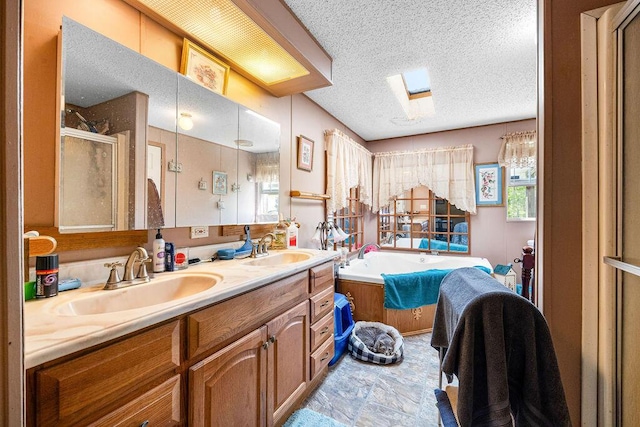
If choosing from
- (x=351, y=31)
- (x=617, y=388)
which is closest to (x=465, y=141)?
(x=351, y=31)

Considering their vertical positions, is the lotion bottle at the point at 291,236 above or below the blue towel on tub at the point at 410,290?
above

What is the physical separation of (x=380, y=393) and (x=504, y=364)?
4.17 feet

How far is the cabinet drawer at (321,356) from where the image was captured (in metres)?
1.71

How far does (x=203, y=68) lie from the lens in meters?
1.52

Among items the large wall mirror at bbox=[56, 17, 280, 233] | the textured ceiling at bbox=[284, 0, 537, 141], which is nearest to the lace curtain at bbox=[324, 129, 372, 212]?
the textured ceiling at bbox=[284, 0, 537, 141]

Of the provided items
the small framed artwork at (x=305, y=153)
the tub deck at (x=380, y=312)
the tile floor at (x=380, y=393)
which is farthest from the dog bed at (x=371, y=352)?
the small framed artwork at (x=305, y=153)

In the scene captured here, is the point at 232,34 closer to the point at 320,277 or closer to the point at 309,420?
the point at 320,277

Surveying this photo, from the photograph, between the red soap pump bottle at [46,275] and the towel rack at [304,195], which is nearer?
the red soap pump bottle at [46,275]

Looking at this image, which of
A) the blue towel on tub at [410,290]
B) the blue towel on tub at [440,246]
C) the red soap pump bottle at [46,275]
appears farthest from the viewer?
the blue towel on tub at [440,246]

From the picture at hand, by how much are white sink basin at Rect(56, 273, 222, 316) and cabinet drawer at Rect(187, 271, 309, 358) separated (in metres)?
0.18

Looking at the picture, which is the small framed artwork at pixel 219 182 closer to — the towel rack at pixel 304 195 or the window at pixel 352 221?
the towel rack at pixel 304 195

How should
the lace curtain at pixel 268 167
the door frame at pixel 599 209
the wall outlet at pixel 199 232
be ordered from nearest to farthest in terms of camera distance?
the door frame at pixel 599 209, the wall outlet at pixel 199 232, the lace curtain at pixel 268 167

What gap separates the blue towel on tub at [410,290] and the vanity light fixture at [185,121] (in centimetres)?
216

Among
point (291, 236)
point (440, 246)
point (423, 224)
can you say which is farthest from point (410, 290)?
point (423, 224)
